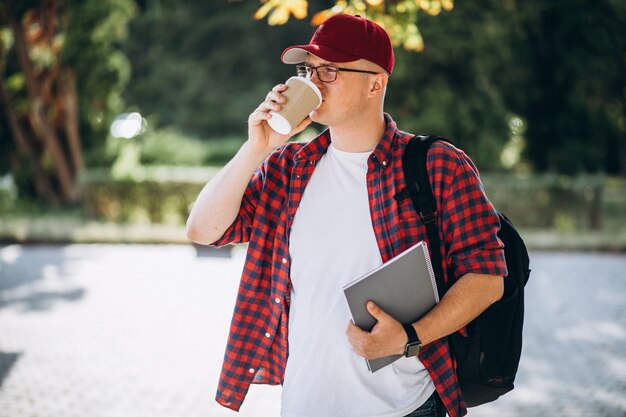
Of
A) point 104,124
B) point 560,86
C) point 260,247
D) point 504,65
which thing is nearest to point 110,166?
point 104,124

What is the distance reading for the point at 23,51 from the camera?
54.8 ft

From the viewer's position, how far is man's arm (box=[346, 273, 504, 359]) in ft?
6.69

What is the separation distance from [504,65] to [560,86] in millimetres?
1419

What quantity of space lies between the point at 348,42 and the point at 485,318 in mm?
892

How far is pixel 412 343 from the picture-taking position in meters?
2.06

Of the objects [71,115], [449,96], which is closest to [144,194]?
[71,115]

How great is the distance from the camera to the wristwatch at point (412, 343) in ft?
6.76

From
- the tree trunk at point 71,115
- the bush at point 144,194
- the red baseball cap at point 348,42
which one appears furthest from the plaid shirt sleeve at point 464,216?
the tree trunk at point 71,115

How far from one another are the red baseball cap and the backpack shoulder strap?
0.28 m

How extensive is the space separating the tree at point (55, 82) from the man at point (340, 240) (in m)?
15.1

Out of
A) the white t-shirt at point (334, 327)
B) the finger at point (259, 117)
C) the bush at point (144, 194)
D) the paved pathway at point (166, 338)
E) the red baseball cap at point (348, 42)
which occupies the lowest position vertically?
the bush at point (144, 194)

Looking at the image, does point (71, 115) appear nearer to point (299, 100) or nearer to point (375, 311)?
point (299, 100)

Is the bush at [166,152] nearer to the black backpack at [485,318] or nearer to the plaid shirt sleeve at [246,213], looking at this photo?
the plaid shirt sleeve at [246,213]

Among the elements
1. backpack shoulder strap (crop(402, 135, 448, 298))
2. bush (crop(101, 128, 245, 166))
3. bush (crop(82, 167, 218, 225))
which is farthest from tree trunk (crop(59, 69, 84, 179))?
backpack shoulder strap (crop(402, 135, 448, 298))
